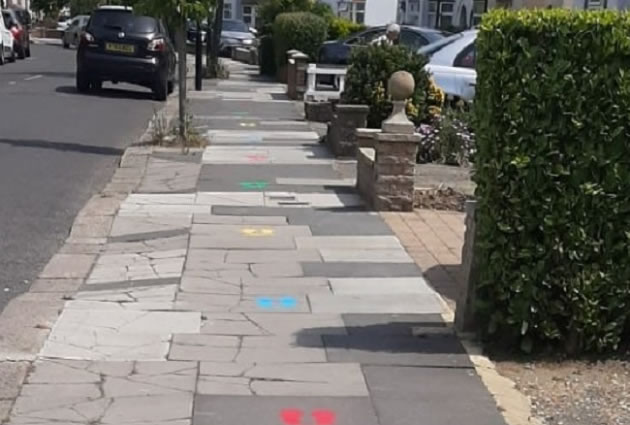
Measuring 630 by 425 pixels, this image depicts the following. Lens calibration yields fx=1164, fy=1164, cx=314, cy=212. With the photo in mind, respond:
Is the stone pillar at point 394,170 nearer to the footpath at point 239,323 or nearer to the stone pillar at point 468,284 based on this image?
the footpath at point 239,323

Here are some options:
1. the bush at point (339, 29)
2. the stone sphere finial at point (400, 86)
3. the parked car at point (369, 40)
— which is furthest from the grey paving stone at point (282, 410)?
the bush at point (339, 29)

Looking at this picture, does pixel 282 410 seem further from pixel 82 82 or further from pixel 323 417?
pixel 82 82

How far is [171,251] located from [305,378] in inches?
128

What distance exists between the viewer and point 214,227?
987 cm

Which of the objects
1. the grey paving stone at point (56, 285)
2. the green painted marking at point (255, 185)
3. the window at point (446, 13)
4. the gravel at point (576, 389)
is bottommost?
the window at point (446, 13)

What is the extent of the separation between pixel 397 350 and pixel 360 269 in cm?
204

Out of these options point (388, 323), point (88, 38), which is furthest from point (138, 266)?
point (88, 38)

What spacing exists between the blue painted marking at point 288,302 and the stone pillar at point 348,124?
7330 mm

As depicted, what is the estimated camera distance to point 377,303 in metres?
7.37

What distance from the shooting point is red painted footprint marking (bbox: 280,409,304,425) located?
5.25 meters

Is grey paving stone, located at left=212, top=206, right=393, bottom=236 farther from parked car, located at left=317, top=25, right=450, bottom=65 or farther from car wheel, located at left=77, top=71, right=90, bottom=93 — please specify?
car wheel, located at left=77, top=71, right=90, bottom=93

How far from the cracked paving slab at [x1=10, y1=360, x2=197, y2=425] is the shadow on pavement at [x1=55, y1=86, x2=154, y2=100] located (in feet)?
62.8

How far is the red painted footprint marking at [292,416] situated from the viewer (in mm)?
5246

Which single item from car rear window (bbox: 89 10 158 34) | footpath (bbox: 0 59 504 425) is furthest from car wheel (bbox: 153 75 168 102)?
footpath (bbox: 0 59 504 425)
